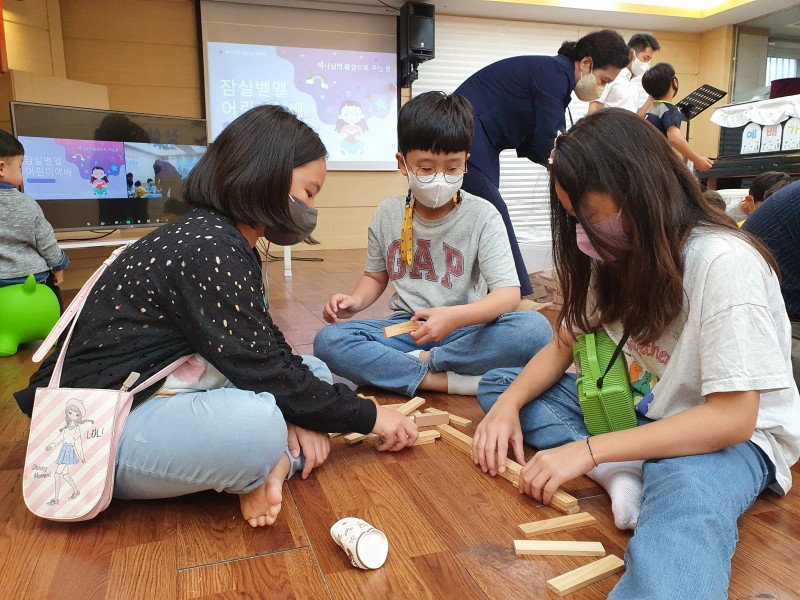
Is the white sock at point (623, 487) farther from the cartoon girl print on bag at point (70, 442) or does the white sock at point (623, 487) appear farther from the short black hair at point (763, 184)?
the short black hair at point (763, 184)

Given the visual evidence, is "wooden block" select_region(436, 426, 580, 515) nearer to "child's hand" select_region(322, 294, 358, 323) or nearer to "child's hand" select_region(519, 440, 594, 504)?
"child's hand" select_region(519, 440, 594, 504)

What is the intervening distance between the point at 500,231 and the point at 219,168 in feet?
3.00

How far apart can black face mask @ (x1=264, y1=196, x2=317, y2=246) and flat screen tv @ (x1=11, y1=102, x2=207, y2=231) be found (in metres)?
2.04

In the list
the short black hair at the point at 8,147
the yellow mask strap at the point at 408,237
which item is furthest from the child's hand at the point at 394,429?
the short black hair at the point at 8,147

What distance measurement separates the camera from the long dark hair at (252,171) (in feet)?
3.78

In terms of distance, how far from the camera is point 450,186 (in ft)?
5.85

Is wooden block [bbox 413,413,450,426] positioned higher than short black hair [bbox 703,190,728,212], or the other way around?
short black hair [bbox 703,190,728,212]

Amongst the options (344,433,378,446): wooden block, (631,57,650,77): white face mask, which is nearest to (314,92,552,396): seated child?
(344,433,378,446): wooden block

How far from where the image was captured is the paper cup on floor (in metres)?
0.95

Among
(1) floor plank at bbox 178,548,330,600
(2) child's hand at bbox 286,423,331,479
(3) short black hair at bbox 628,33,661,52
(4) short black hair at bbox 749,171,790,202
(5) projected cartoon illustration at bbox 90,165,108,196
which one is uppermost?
(3) short black hair at bbox 628,33,661,52

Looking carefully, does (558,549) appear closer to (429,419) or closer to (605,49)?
(429,419)

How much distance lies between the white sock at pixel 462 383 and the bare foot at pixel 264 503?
0.78m

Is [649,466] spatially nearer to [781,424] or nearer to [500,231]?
[781,424]

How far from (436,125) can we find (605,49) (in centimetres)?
108
